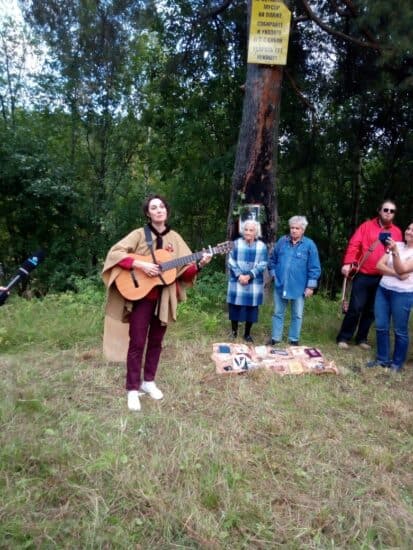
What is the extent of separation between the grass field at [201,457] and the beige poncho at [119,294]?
1.97 ft

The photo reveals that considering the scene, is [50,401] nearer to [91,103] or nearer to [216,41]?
[216,41]

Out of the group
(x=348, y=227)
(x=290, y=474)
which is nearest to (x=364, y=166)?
(x=348, y=227)

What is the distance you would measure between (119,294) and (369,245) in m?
2.98

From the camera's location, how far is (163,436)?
3055 millimetres

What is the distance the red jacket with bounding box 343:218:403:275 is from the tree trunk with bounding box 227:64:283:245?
5.14 ft

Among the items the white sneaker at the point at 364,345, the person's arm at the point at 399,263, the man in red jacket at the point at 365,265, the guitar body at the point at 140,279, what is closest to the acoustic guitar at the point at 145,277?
the guitar body at the point at 140,279

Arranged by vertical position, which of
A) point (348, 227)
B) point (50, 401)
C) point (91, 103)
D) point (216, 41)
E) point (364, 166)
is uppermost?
point (216, 41)

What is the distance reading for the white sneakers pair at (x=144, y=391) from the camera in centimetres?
347

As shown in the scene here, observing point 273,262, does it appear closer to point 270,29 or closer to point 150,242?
point 150,242

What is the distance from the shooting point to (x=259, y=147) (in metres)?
6.20

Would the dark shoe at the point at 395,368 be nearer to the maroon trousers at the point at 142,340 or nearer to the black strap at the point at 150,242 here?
the maroon trousers at the point at 142,340

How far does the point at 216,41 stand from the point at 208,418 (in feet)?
24.3

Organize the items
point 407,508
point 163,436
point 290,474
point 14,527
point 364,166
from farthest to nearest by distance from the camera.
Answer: point 364,166 < point 163,436 < point 290,474 < point 407,508 < point 14,527

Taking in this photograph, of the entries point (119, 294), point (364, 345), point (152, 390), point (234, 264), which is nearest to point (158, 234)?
point (119, 294)
